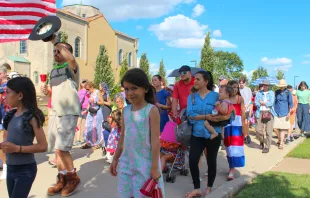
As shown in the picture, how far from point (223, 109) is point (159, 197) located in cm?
232

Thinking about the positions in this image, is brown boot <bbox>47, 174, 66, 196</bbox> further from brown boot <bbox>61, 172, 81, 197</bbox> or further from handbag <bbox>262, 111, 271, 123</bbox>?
handbag <bbox>262, 111, 271, 123</bbox>

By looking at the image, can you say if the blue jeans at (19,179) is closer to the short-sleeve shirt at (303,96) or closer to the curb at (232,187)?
the curb at (232,187)

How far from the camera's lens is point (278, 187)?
17.1 ft

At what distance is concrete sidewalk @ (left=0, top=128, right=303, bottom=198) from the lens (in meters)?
4.84

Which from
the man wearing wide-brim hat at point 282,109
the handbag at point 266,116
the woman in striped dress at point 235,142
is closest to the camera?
the woman in striped dress at point 235,142

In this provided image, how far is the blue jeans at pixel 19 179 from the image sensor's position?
2.95 metres

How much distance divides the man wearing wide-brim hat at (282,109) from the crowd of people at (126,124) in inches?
24.7

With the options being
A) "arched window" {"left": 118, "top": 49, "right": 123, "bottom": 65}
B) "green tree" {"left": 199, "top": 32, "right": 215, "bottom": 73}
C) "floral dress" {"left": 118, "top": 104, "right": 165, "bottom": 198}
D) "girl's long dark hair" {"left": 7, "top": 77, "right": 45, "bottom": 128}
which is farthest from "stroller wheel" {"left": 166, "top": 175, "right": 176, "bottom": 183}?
"arched window" {"left": 118, "top": 49, "right": 123, "bottom": 65}

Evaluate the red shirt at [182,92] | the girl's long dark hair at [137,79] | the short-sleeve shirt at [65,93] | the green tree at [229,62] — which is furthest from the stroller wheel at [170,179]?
the green tree at [229,62]

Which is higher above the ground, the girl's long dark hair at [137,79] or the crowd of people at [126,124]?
the girl's long dark hair at [137,79]

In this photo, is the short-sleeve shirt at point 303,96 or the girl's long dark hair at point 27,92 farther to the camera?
the short-sleeve shirt at point 303,96

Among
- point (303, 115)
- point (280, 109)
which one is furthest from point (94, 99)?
point (303, 115)

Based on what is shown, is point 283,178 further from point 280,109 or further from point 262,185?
point 280,109

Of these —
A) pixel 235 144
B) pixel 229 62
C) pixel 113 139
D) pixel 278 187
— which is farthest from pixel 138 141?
pixel 229 62
